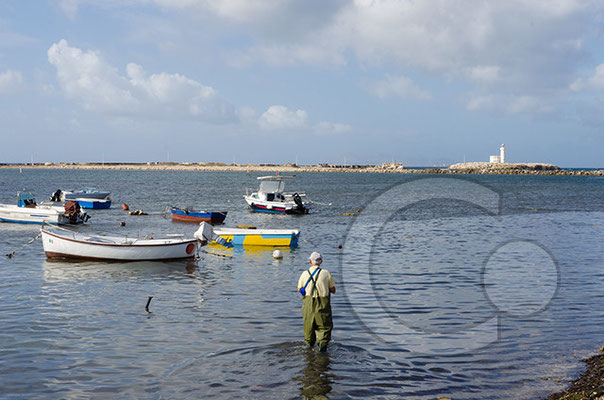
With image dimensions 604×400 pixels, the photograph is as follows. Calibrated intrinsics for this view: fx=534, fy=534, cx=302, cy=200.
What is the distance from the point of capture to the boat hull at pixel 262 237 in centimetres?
3033

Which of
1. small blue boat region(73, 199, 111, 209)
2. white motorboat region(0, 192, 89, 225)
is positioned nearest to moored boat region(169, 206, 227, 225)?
white motorboat region(0, 192, 89, 225)

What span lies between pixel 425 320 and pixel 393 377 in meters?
4.62

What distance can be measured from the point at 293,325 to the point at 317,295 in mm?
3814

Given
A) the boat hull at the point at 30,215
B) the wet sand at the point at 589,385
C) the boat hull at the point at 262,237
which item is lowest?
the wet sand at the point at 589,385

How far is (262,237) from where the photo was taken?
A: 3061cm

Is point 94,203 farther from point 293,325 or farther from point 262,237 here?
point 293,325

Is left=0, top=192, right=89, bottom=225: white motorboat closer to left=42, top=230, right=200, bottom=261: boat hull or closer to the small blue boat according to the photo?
the small blue boat

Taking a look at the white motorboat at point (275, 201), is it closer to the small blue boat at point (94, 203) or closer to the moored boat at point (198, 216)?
Result: the moored boat at point (198, 216)

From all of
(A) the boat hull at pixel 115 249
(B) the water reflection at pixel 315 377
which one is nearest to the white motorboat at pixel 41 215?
(A) the boat hull at pixel 115 249

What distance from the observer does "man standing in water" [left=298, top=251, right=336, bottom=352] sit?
1142cm

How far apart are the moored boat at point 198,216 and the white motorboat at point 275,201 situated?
9211mm

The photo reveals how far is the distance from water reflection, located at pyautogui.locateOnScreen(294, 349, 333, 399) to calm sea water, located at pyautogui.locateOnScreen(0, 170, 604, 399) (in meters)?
0.04

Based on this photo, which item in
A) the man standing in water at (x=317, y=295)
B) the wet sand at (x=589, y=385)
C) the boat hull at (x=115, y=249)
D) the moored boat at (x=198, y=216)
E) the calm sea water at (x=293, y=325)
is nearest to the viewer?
the wet sand at (x=589, y=385)

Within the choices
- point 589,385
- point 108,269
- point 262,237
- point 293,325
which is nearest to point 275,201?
point 262,237
